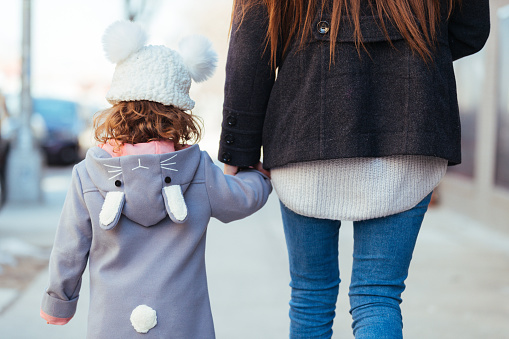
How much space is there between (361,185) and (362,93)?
0.28 metres

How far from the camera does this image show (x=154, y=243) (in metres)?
1.93

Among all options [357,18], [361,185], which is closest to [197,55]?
[357,18]

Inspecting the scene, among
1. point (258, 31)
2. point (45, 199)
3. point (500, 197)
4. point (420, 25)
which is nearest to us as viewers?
point (420, 25)

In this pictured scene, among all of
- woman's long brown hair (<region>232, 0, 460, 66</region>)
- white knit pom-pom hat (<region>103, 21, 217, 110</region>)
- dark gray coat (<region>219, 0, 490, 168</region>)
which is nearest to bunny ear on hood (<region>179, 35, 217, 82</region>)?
white knit pom-pom hat (<region>103, 21, 217, 110</region>)

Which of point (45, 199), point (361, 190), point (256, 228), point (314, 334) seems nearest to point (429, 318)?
point (314, 334)

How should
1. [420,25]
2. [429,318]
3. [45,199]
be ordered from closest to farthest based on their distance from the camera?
1. [420,25]
2. [429,318]
3. [45,199]

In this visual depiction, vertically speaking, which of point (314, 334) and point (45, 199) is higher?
point (314, 334)

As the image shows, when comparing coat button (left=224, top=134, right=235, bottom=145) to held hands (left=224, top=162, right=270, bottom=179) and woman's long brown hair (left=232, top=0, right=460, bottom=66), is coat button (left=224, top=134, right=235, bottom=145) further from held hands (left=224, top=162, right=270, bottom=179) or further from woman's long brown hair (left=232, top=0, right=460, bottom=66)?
woman's long brown hair (left=232, top=0, right=460, bottom=66)

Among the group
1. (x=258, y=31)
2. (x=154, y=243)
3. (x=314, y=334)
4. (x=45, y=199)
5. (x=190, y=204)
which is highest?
(x=258, y=31)

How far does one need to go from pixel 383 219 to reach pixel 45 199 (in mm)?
7221

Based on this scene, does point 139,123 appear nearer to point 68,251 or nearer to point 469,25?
point 68,251

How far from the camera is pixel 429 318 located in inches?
140

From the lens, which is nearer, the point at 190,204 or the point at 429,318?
the point at 190,204

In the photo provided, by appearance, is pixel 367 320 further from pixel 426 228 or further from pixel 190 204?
pixel 426 228
